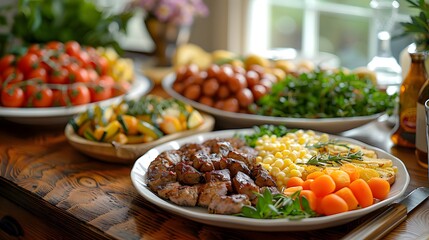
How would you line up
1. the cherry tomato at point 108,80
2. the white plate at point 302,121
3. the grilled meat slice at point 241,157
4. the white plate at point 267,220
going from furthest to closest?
the cherry tomato at point 108,80
the white plate at point 302,121
the grilled meat slice at point 241,157
the white plate at point 267,220

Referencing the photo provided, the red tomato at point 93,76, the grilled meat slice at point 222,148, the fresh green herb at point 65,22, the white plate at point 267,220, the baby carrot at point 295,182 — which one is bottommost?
the white plate at point 267,220

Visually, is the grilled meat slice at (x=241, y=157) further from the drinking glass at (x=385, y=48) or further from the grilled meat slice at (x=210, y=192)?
the drinking glass at (x=385, y=48)

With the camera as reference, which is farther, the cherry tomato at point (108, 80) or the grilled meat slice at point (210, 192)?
the cherry tomato at point (108, 80)

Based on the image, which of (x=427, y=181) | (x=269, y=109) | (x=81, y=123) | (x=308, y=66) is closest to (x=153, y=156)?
(x=81, y=123)

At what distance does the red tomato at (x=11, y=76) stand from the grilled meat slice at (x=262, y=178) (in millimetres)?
969

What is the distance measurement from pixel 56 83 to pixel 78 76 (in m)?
0.07

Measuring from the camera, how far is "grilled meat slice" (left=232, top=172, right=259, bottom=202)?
1104 mm

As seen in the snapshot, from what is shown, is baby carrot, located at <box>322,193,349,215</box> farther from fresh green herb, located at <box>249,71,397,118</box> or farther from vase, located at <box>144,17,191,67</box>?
vase, located at <box>144,17,191,67</box>

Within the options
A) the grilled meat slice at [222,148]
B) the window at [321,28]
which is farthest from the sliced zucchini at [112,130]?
the window at [321,28]

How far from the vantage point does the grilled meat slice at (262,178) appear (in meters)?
1.16

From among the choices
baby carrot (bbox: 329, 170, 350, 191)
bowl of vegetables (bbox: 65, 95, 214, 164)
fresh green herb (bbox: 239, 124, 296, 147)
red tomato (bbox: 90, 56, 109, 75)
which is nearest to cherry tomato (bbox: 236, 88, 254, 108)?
bowl of vegetables (bbox: 65, 95, 214, 164)

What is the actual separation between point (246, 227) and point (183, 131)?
58cm

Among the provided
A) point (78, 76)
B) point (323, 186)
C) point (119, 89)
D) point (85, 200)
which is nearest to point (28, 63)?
point (78, 76)

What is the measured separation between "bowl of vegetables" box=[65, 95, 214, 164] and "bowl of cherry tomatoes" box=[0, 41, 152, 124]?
131 mm
